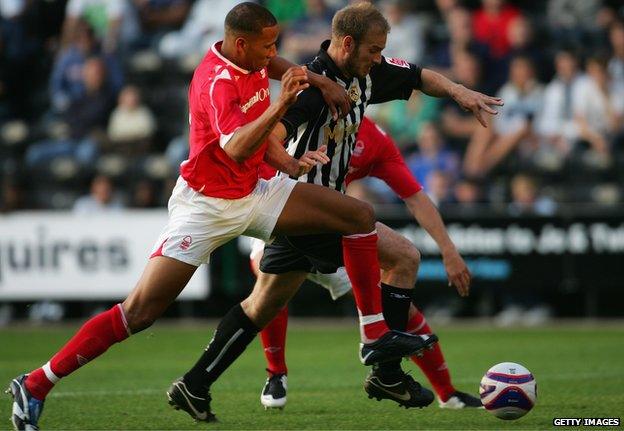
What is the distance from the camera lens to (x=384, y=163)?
7.79 metres

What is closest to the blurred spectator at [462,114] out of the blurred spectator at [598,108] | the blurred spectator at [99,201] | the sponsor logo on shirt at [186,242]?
the blurred spectator at [598,108]

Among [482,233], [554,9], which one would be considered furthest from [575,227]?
[554,9]

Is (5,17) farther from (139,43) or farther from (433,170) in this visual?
(433,170)

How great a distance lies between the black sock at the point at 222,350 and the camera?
6809 mm

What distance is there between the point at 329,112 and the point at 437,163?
7.97 meters

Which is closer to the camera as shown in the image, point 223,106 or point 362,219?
point 223,106

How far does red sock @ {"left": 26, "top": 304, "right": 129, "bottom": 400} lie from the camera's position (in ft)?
20.4

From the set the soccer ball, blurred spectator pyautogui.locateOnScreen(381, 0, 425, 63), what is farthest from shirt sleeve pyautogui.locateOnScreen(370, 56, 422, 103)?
blurred spectator pyautogui.locateOnScreen(381, 0, 425, 63)

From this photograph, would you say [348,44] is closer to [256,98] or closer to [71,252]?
[256,98]

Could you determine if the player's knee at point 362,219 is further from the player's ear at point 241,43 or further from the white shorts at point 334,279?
the white shorts at point 334,279

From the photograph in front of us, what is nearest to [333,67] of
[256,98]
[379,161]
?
[256,98]

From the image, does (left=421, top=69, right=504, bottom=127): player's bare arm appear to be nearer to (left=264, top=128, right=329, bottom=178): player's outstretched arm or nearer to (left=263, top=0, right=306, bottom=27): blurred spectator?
(left=264, top=128, right=329, bottom=178): player's outstretched arm

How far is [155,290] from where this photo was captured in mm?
6246

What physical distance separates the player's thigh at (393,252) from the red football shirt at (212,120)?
3.36 feet
